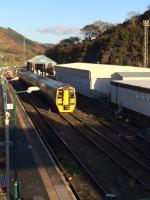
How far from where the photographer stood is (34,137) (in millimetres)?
28562

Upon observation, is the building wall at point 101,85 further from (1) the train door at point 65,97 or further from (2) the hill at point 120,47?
(2) the hill at point 120,47

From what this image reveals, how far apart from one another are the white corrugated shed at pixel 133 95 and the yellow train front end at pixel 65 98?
3430 millimetres

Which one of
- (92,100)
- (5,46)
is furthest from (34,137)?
(5,46)

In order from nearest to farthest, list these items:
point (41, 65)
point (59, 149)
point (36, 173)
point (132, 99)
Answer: point (36, 173), point (59, 149), point (132, 99), point (41, 65)

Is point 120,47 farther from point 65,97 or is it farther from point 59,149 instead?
point 59,149

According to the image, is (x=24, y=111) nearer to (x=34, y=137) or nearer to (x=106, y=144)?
(x=34, y=137)

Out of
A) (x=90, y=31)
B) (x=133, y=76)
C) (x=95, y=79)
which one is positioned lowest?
(x=95, y=79)

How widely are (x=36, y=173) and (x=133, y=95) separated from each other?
640 inches

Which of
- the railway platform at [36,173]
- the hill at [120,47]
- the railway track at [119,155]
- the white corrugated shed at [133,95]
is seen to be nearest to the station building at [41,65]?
the hill at [120,47]

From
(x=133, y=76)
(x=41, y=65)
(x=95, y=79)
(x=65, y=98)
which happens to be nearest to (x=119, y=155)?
(x=65, y=98)

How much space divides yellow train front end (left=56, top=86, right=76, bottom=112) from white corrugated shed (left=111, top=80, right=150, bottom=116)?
11.3 feet

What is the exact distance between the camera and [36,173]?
20.3 m

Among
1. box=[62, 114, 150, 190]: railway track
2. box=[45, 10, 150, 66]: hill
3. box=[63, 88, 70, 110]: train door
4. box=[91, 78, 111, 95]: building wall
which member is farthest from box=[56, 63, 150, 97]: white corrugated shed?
box=[45, 10, 150, 66]: hill

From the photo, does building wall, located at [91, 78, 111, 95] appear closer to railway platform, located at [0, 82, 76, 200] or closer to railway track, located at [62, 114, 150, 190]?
railway track, located at [62, 114, 150, 190]
